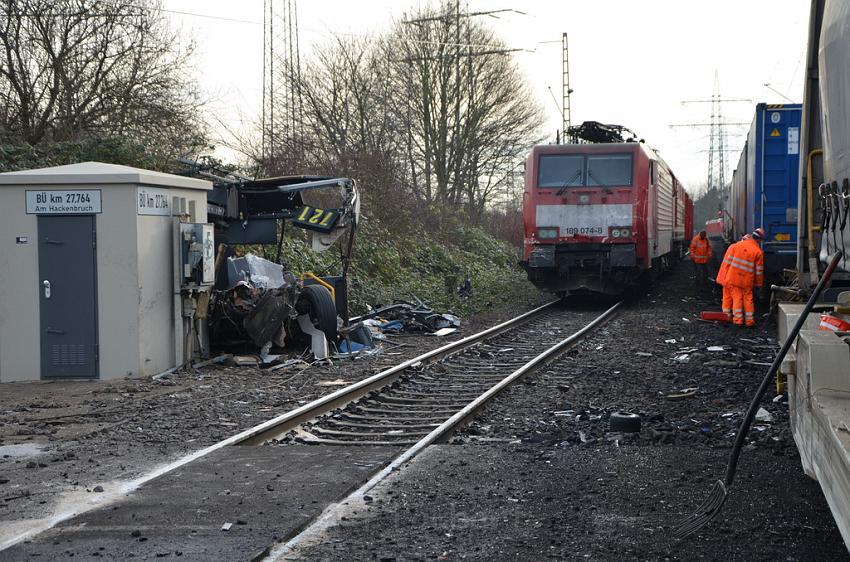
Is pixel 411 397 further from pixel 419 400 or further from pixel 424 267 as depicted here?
pixel 424 267

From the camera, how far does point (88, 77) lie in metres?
19.4

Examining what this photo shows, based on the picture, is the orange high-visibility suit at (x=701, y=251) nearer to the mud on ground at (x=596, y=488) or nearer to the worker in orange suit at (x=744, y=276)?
the worker in orange suit at (x=744, y=276)

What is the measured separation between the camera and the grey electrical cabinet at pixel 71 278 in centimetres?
1041

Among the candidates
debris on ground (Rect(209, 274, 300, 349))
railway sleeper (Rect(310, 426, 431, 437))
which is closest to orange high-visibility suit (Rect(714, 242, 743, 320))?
debris on ground (Rect(209, 274, 300, 349))

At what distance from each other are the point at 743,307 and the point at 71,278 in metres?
10.3

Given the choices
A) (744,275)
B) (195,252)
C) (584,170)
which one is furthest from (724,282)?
(195,252)

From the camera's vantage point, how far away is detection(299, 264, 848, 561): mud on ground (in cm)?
473

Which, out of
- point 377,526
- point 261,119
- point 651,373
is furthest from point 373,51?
point 377,526

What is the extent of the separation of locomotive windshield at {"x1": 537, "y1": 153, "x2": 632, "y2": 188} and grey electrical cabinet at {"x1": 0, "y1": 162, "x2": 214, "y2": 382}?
413 inches

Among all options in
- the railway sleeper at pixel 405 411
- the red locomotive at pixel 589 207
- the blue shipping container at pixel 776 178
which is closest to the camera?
the railway sleeper at pixel 405 411

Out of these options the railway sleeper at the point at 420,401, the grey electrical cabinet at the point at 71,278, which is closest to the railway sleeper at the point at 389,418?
the railway sleeper at the point at 420,401

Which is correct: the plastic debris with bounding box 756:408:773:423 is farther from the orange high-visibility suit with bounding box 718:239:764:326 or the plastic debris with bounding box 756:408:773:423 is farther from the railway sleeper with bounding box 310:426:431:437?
the orange high-visibility suit with bounding box 718:239:764:326

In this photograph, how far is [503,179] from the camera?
39.8 meters

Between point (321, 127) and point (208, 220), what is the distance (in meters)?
17.4
